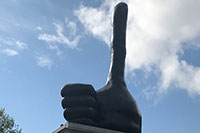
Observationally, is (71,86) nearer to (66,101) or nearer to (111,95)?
(66,101)

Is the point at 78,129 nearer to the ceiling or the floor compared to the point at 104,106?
nearer to the floor

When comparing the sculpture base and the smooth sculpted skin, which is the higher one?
the smooth sculpted skin

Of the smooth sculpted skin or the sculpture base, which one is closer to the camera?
the sculpture base

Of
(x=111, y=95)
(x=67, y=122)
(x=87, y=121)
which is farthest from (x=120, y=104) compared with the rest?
(x=67, y=122)

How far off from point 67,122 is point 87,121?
861 millimetres

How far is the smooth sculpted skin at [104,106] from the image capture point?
1247cm

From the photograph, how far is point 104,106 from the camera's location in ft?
42.4

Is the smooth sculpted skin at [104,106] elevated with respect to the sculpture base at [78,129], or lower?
elevated

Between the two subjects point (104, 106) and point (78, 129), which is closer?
point (78, 129)

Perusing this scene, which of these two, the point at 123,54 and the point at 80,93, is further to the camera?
the point at 123,54

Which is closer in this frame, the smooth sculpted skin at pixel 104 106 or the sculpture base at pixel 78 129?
the sculpture base at pixel 78 129

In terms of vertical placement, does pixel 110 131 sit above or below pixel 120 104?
below

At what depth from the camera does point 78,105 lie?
40.9 feet

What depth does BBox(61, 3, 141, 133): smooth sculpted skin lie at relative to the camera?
1247cm
